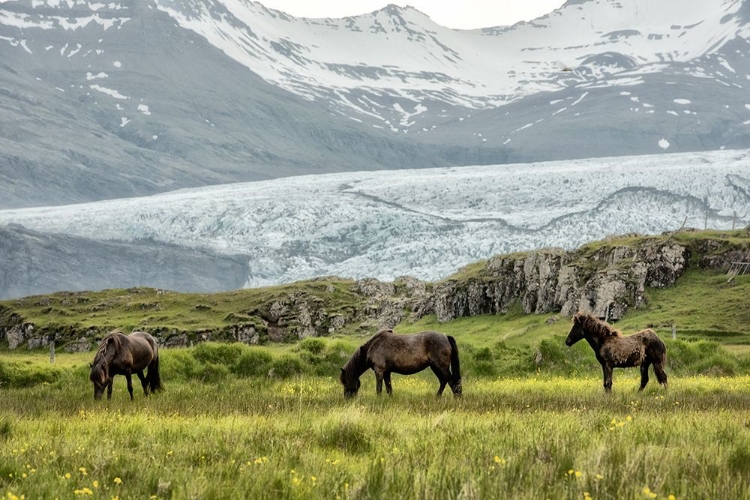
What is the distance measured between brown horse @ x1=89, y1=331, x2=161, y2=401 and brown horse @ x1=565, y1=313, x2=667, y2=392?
35.3 feet

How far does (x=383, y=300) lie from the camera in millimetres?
61906

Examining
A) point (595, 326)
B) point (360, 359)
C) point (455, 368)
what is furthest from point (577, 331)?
point (360, 359)

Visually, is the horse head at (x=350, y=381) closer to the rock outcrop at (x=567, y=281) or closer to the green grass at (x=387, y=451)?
the green grass at (x=387, y=451)

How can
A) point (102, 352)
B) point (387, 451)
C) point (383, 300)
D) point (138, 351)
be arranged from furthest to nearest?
point (383, 300)
point (138, 351)
point (102, 352)
point (387, 451)

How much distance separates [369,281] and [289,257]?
3737 centimetres

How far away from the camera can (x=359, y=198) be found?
11938 cm

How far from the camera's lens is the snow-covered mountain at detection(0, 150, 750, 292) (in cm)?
9319

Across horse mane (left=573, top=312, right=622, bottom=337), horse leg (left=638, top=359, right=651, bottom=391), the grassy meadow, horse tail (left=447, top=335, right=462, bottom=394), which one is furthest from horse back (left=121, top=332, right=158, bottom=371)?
horse leg (left=638, top=359, right=651, bottom=391)

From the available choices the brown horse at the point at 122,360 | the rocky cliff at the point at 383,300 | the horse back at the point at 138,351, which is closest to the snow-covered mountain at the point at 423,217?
the rocky cliff at the point at 383,300

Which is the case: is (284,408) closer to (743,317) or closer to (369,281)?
(743,317)

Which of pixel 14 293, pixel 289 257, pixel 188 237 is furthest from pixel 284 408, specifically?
pixel 14 293

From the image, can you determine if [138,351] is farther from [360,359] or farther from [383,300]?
[383,300]

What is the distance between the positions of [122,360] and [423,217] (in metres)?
91.7

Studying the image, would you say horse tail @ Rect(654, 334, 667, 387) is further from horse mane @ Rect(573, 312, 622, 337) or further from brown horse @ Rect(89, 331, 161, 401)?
brown horse @ Rect(89, 331, 161, 401)
